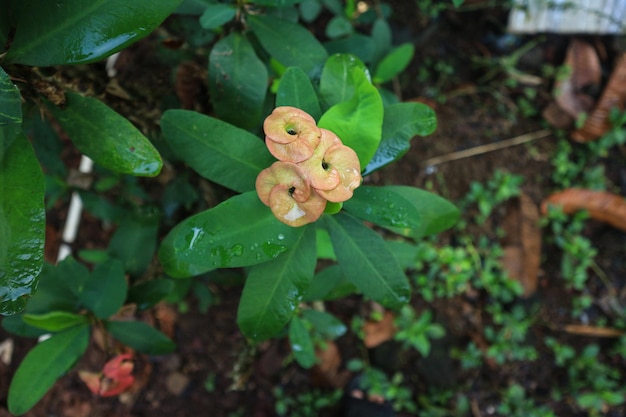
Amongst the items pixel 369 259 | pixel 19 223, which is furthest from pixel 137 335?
pixel 369 259

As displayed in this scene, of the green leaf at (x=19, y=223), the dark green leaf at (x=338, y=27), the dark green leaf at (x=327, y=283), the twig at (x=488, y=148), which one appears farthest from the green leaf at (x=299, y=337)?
the twig at (x=488, y=148)

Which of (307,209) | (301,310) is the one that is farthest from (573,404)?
(307,209)

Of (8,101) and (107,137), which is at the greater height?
(8,101)

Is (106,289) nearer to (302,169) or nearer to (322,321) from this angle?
(322,321)

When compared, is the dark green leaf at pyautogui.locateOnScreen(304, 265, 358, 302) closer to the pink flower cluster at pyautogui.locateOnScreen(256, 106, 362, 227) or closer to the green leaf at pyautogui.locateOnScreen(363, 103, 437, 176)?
the green leaf at pyautogui.locateOnScreen(363, 103, 437, 176)

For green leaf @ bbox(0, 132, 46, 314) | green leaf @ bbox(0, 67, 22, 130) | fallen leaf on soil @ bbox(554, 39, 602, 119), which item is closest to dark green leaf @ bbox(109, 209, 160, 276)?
green leaf @ bbox(0, 132, 46, 314)
